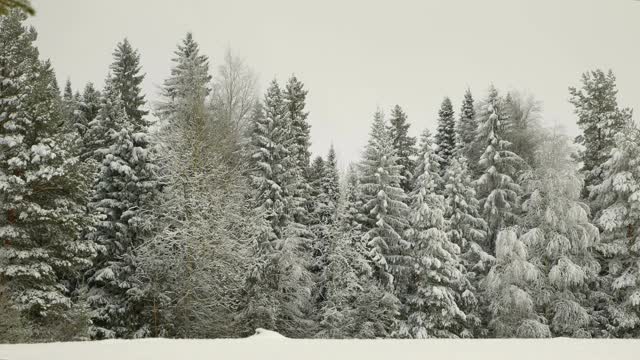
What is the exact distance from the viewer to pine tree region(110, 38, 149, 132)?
105ft

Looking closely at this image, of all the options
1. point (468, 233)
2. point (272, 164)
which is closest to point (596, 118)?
point (468, 233)

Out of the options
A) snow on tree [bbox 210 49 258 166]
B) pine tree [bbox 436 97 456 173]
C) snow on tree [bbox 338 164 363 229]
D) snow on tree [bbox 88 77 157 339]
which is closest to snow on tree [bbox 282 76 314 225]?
snow on tree [bbox 338 164 363 229]

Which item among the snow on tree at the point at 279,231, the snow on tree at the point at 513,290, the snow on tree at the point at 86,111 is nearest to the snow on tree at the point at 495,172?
the snow on tree at the point at 513,290

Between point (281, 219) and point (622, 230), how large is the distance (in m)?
16.4

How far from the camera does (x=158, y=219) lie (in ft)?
82.3

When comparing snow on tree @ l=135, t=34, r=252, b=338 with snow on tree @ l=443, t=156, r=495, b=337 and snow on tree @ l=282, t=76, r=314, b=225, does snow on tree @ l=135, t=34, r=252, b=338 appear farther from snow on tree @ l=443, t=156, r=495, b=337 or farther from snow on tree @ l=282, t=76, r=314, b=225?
snow on tree @ l=443, t=156, r=495, b=337

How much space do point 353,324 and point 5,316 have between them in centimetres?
1705

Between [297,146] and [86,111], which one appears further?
[86,111]

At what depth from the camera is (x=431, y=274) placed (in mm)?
29703

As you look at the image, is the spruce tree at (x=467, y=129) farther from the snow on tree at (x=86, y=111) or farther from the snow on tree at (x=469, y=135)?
the snow on tree at (x=86, y=111)

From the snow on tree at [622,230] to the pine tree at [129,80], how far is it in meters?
23.5

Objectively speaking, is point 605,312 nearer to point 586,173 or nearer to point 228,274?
point 586,173

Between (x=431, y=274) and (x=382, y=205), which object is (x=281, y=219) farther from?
(x=431, y=274)

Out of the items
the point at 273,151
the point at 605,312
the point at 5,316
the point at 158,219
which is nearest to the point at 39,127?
the point at 158,219
